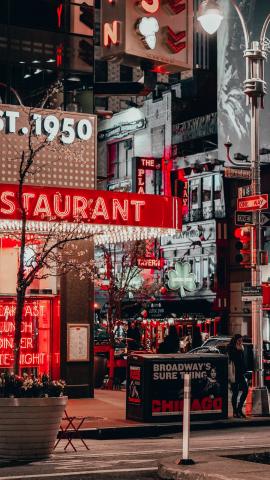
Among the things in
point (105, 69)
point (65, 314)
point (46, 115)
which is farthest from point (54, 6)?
point (105, 69)

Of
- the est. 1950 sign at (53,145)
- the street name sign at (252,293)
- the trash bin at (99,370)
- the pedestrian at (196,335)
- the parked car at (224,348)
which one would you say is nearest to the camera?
the street name sign at (252,293)

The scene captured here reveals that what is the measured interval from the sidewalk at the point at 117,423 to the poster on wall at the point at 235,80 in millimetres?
34811

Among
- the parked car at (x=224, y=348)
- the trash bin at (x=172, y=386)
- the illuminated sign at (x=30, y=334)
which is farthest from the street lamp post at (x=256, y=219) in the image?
the illuminated sign at (x=30, y=334)

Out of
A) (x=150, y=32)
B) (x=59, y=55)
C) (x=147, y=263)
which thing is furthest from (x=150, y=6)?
(x=147, y=263)

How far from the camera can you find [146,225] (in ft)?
79.0

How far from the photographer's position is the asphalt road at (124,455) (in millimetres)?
12102

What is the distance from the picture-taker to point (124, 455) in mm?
14422

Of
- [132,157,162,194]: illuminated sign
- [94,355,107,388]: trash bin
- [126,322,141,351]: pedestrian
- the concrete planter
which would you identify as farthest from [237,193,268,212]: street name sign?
[132,157,162,194]: illuminated sign

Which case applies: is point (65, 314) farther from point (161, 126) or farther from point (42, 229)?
point (161, 126)

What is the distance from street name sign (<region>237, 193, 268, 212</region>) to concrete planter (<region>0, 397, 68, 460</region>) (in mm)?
8149

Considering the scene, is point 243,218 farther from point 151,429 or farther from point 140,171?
point 140,171

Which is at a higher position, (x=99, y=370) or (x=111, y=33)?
(x=111, y=33)

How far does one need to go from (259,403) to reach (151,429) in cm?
329

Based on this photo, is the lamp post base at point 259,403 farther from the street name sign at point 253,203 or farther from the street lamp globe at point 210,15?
the street lamp globe at point 210,15
